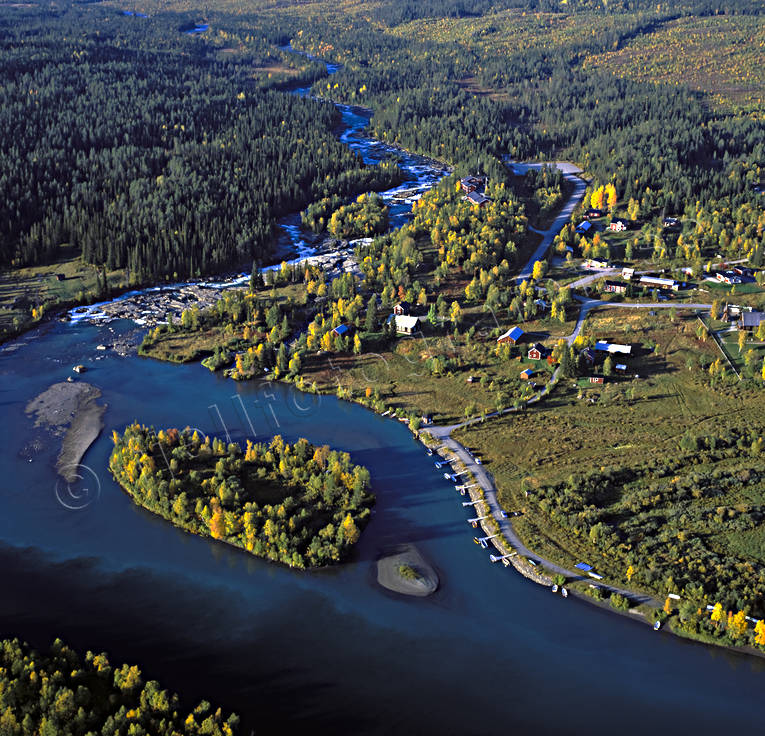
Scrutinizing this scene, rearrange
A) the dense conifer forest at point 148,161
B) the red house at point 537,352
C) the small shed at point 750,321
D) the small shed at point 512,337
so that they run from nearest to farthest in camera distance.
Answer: the red house at point 537,352 → the small shed at point 750,321 → the small shed at point 512,337 → the dense conifer forest at point 148,161

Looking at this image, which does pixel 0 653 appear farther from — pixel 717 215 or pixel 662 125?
pixel 662 125

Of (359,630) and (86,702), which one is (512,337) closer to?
(359,630)

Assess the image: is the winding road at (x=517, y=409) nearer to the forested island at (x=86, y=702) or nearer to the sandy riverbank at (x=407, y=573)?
the sandy riverbank at (x=407, y=573)

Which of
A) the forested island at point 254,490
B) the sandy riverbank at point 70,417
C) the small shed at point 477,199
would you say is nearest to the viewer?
the forested island at point 254,490

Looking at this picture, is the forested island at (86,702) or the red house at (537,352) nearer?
the forested island at (86,702)

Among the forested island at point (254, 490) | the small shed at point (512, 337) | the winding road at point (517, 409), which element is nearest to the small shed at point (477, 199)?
the winding road at point (517, 409)

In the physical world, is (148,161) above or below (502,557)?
above

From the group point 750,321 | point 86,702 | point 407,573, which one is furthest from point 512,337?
point 86,702

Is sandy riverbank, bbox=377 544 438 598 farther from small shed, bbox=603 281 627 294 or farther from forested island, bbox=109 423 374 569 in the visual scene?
small shed, bbox=603 281 627 294
